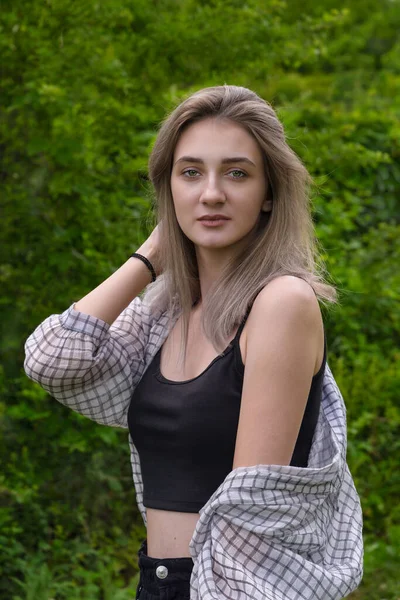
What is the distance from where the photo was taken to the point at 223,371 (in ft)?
6.95

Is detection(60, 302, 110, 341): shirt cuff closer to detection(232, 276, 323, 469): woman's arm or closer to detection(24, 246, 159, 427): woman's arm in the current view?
detection(24, 246, 159, 427): woman's arm

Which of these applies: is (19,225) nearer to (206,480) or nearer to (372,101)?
(206,480)

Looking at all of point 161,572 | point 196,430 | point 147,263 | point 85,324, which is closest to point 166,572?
point 161,572

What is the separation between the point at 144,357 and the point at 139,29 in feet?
7.33

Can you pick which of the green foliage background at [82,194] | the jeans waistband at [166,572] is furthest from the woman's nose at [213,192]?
the green foliage background at [82,194]

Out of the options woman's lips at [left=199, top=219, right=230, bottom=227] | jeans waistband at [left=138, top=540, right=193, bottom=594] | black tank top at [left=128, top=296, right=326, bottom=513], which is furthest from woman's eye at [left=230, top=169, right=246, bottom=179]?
jeans waistband at [left=138, top=540, right=193, bottom=594]

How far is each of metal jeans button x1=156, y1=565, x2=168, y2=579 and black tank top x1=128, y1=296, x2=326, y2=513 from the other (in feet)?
0.44

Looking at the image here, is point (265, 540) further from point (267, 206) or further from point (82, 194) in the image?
point (82, 194)

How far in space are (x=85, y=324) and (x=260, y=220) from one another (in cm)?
50

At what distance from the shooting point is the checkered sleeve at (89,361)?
2377 mm

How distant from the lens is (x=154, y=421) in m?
2.23

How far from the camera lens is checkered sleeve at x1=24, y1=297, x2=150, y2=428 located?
238 cm

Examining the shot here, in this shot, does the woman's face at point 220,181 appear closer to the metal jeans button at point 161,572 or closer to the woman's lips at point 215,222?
the woman's lips at point 215,222

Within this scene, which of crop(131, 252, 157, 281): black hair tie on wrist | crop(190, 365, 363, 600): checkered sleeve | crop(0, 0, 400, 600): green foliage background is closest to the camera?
crop(190, 365, 363, 600): checkered sleeve
